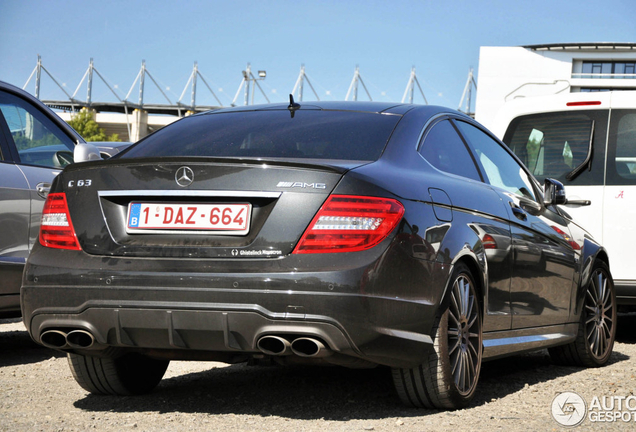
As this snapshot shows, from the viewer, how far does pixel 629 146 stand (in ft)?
24.8

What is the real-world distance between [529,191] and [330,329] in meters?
2.70

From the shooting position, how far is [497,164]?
17.8 feet

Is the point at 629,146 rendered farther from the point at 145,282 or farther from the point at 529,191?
the point at 145,282

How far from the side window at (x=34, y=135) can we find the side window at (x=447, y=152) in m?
3.12

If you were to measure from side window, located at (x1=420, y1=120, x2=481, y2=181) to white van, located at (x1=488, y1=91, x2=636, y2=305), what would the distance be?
268 cm

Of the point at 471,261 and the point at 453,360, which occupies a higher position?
the point at 471,261

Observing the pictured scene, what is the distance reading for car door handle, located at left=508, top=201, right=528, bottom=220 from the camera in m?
5.12

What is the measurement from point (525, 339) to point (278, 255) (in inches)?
84.0

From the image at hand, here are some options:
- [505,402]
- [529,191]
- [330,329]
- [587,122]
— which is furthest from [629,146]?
[330,329]

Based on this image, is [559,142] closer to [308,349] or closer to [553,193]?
[553,193]

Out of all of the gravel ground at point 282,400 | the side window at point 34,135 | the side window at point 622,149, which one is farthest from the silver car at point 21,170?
the side window at point 622,149

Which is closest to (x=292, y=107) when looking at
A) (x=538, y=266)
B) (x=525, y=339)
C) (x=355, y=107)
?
(x=355, y=107)

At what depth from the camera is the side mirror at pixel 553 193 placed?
5.87 metres

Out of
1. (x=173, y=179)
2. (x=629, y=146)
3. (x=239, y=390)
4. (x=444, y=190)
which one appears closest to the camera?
(x=173, y=179)
